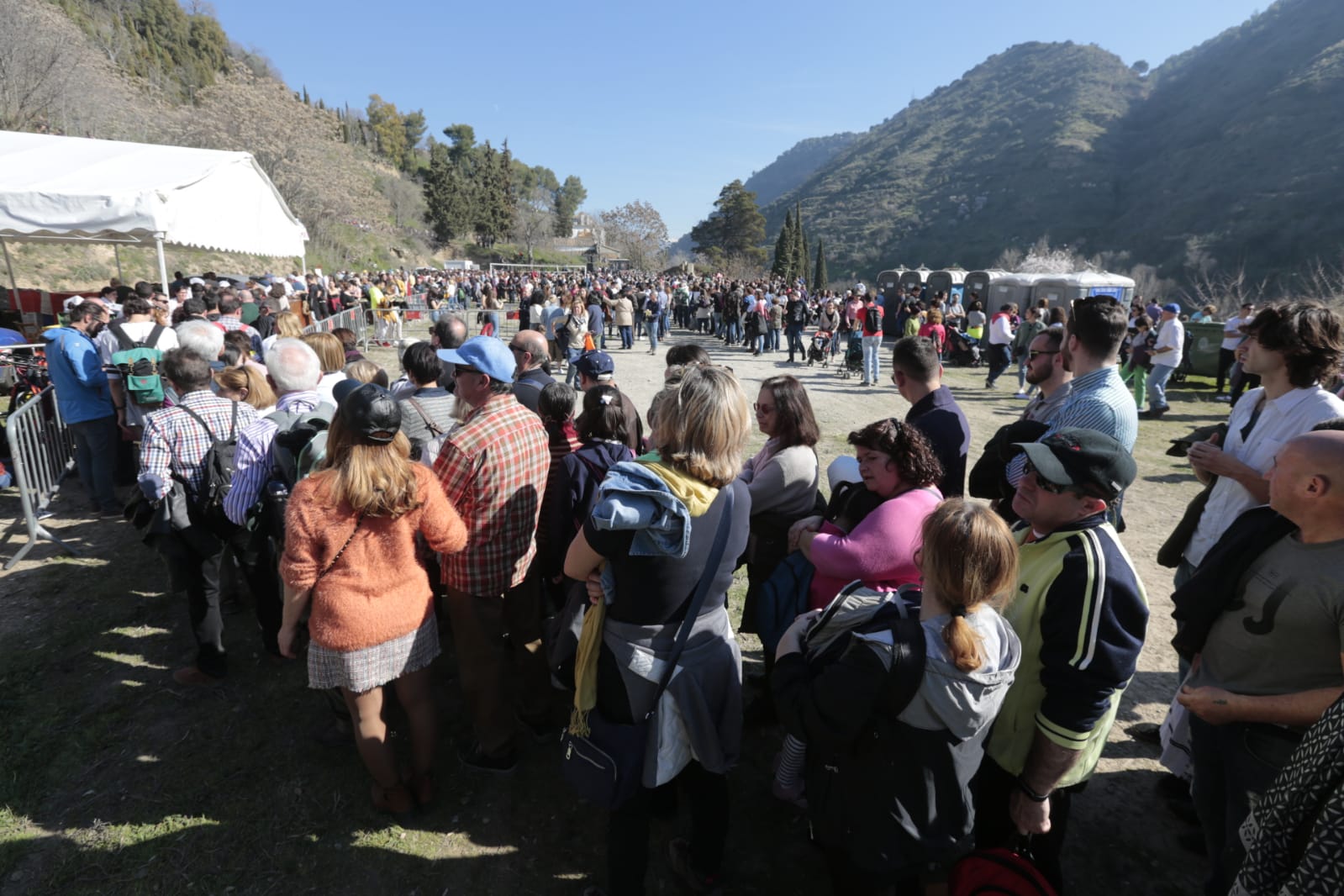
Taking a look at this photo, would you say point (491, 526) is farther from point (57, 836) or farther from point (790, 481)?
point (57, 836)

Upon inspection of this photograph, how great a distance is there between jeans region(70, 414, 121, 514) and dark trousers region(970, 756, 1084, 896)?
735 centimetres

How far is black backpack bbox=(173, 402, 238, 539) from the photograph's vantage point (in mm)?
3439

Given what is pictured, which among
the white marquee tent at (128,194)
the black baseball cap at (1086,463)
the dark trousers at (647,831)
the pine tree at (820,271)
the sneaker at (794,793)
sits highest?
the pine tree at (820,271)

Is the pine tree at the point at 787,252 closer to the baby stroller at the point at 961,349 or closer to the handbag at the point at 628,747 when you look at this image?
the baby stroller at the point at 961,349

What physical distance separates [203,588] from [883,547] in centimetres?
377

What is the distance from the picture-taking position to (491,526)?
2.86 m

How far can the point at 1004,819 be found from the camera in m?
2.21

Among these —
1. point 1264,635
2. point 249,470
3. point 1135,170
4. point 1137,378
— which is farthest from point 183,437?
point 1135,170

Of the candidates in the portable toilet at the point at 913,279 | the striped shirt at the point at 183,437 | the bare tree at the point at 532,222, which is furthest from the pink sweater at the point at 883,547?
the bare tree at the point at 532,222

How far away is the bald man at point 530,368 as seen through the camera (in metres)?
4.38

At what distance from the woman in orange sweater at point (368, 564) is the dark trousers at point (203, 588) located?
156cm

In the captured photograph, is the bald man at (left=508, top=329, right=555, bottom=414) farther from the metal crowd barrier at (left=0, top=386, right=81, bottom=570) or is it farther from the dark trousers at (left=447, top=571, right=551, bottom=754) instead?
the metal crowd barrier at (left=0, top=386, right=81, bottom=570)

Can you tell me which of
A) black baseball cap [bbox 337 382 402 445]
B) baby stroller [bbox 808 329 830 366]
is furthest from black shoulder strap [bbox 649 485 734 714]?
baby stroller [bbox 808 329 830 366]

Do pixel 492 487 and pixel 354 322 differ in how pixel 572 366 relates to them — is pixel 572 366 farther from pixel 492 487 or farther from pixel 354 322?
pixel 492 487
